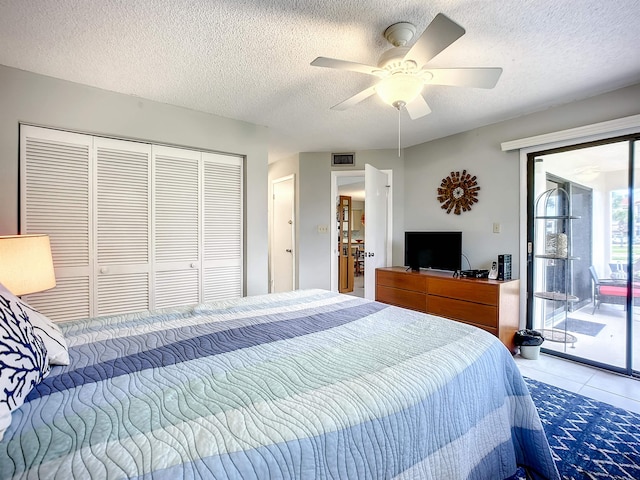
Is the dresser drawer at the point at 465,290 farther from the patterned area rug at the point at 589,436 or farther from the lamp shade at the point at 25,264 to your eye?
the lamp shade at the point at 25,264

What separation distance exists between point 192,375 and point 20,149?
240cm

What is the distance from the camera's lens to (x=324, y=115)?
3078 millimetres

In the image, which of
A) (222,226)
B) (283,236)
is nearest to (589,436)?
(222,226)

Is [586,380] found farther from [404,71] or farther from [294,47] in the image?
[294,47]

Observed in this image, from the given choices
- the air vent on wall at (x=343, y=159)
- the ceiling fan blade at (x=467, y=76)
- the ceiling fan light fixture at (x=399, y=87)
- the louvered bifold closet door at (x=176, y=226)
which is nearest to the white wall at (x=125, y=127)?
the louvered bifold closet door at (x=176, y=226)

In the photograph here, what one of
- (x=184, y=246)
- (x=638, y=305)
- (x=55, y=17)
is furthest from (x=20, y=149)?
(x=638, y=305)

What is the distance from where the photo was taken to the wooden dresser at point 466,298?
2.84 meters

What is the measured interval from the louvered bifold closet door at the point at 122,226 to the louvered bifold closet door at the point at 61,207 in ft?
0.27

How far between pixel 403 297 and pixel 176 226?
2.57 m

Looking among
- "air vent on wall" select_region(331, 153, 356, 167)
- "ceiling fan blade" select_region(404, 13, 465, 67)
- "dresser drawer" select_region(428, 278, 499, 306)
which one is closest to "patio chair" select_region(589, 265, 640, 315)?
"dresser drawer" select_region(428, 278, 499, 306)

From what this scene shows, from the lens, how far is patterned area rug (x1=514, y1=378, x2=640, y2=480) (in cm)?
154

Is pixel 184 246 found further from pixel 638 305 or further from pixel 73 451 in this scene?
pixel 638 305

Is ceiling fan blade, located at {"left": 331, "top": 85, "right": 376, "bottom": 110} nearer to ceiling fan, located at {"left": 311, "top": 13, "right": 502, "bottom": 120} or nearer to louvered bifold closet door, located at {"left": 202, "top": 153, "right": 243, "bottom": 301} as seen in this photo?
ceiling fan, located at {"left": 311, "top": 13, "right": 502, "bottom": 120}

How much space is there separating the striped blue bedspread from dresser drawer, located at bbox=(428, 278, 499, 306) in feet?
5.13
